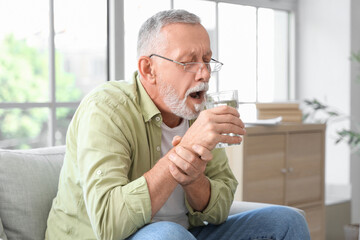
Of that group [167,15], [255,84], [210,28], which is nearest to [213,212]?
[167,15]

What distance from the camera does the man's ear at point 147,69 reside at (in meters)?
2.07

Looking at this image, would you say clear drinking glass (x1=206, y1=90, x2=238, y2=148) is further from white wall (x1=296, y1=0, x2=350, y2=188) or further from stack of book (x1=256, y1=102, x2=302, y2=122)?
white wall (x1=296, y1=0, x2=350, y2=188)

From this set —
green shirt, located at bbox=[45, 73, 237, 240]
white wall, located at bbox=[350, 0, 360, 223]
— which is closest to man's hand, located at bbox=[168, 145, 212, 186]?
green shirt, located at bbox=[45, 73, 237, 240]

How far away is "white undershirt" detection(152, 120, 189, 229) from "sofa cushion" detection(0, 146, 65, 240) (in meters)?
0.40

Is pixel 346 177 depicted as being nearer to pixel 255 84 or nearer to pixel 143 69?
pixel 255 84

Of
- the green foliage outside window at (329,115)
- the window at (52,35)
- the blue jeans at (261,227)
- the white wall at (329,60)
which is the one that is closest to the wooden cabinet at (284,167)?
the green foliage outside window at (329,115)

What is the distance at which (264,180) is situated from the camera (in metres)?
3.51

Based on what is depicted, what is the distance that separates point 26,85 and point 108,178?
3114 mm

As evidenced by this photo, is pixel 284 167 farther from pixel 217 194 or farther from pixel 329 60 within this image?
pixel 217 194

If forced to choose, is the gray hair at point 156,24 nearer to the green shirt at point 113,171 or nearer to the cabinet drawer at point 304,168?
the green shirt at point 113,171

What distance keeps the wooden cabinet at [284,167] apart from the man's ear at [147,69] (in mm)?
1357

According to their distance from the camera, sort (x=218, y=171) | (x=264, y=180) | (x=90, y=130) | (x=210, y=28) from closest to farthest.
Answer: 1. (x=90, y=130)
2. (x=218, y=171)
3. (x=264, y=180)
4. (x=210, y=28)

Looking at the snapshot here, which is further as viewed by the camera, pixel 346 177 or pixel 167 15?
pixel 346 177

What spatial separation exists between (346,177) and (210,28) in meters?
1.54
